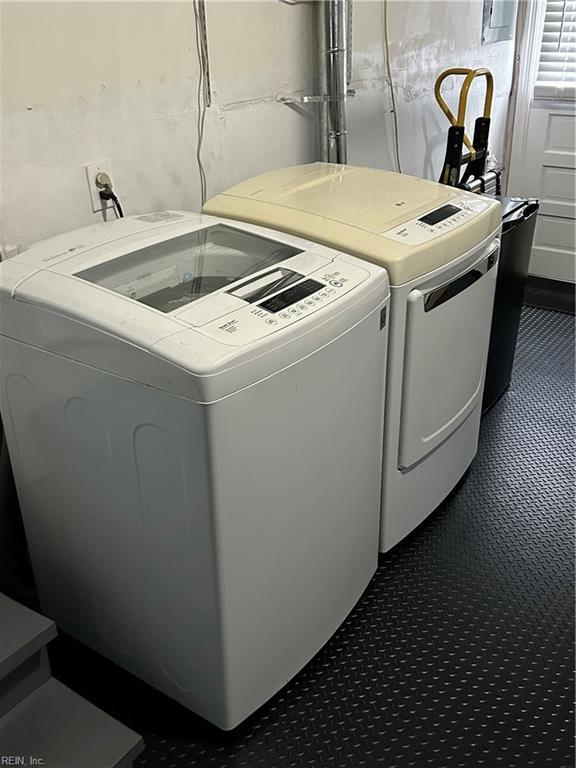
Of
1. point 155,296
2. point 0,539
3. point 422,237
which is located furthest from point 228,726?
point 422,237

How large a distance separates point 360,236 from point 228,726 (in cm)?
107

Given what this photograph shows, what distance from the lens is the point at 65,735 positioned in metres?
1.35

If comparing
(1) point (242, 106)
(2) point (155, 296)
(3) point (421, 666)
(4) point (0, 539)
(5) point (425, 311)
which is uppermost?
(1) point (242, 106)

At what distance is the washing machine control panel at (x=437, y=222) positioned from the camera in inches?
63.1

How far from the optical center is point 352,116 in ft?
8.33

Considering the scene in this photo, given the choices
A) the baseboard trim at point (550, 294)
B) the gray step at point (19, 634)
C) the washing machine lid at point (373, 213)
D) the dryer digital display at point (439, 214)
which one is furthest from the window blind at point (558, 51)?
the gray step at point (19, 634)

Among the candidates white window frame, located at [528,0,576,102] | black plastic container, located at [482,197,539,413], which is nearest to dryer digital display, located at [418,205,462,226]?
black plastic container, located at [482,197,539,413]

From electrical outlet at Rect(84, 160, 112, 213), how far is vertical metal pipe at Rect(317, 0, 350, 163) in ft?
2.76

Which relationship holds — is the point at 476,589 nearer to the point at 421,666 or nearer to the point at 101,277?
the point at 421,666

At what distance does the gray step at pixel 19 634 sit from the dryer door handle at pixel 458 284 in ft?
3.49

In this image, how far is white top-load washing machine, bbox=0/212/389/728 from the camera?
3.90ft

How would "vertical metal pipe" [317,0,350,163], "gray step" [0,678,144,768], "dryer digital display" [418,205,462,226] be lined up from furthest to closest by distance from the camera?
"vertical metal pipe" [317,0,350,163] < "dryer digital display" [418,205,462,226] < "gray step" [0,678,144,768]

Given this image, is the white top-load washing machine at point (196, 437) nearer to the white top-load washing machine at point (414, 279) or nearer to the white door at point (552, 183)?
the white top-load washing machine at point (414, 279)

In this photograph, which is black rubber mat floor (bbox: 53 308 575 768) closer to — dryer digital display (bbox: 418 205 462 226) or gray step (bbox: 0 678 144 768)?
gray step (bbox: 0 678 144 768)
